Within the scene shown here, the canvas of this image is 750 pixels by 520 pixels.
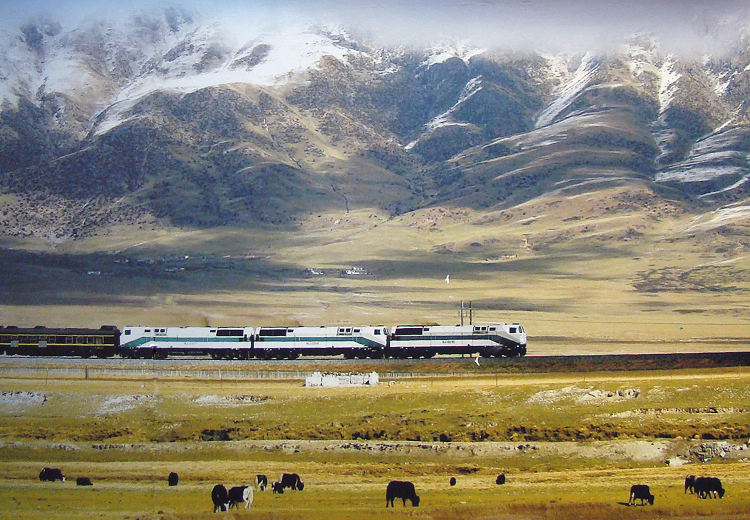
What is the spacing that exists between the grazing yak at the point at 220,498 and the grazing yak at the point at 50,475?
1302 cm

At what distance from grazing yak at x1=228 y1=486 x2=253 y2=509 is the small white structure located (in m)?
42.0

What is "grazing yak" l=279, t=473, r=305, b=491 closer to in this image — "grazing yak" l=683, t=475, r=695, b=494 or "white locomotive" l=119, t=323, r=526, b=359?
"grazing yak" l=683, t=475, r=695, b=494

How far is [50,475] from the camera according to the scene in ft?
209

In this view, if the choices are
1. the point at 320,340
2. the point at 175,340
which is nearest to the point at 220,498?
the point at 320,340

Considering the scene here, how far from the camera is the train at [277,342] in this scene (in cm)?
12025

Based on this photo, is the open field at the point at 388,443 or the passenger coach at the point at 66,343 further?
the passenger coach at the point at 66,343

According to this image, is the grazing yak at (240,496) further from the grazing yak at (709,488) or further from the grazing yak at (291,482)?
the grazing yak at (709,488)

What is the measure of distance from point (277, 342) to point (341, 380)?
25356 millimetres

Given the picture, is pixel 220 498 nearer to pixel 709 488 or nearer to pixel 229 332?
pixel 709 488

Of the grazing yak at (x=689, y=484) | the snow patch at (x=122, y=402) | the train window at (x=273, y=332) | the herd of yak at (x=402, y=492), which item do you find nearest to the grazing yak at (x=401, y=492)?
the herd of yak at (x=402, y=492)

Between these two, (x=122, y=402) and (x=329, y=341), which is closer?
(x=122, y=402)

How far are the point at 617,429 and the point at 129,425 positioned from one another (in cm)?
3810

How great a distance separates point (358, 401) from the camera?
8800 cm

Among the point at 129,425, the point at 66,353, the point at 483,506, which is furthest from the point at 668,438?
the point at 66,353
